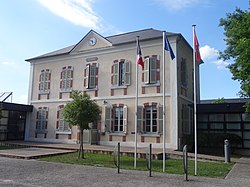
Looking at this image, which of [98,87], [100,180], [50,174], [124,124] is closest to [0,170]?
[50,174]

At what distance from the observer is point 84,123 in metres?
12.5

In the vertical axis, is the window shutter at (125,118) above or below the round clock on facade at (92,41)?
below

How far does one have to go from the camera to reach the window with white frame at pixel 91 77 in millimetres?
18859

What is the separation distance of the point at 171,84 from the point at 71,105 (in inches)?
264

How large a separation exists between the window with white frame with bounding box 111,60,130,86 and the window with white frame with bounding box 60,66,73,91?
3.77 meters

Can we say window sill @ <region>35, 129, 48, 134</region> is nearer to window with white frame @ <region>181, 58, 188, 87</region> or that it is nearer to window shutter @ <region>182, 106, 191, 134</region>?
window shutter @ <region>182, 106, 191, 134</region>

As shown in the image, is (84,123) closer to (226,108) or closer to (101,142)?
(101,142)

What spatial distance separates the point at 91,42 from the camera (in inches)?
775

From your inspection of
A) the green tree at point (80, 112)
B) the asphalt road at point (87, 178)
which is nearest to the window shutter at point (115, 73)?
the green tree at point (80, 112)

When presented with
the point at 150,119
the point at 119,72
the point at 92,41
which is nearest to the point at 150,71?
the point at 119,72

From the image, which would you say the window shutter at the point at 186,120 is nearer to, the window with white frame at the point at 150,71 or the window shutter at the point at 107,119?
the window with white frame at the point at 150,71

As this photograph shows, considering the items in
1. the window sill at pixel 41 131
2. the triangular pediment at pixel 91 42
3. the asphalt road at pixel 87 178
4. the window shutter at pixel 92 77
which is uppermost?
the triangular pediment at pixel 91 42

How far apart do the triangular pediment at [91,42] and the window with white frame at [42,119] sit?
537 centimetres

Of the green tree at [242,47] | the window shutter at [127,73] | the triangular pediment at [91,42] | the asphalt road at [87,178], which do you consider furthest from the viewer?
the triangular pediment at [91,42]
